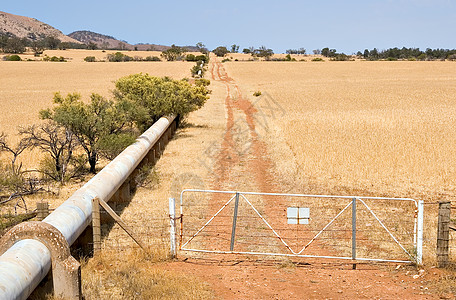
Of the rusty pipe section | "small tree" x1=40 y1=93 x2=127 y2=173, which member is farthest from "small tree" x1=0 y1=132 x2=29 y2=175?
the rusty pipe section

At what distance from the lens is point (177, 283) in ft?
26.9

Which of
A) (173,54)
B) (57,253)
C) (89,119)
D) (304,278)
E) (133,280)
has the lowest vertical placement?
(304,278)

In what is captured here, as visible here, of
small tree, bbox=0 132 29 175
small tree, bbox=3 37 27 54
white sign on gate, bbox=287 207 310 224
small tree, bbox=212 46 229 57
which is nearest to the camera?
white sign on gate, bbox=287 207 310 224

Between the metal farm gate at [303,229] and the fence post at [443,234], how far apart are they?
0.34 m

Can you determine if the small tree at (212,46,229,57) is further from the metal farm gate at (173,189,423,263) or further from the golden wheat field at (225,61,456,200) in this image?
the metal farm gate at (173,189,423,263)

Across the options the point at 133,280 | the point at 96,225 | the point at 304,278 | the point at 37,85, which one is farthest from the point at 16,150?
the point at 37,85

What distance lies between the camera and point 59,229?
8625mm

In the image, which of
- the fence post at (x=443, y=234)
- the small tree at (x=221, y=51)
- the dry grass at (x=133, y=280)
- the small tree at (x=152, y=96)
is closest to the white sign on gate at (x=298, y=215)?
the dry grass at (x=133, y=280)

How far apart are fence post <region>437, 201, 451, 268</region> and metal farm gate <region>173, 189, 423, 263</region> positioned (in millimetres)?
340

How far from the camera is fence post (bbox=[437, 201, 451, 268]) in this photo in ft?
29.2

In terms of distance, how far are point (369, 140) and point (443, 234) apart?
594 inches

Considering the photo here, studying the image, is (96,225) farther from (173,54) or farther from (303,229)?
(173,54)

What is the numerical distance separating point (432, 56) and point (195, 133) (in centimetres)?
13339

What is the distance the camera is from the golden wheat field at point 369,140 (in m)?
16.1
